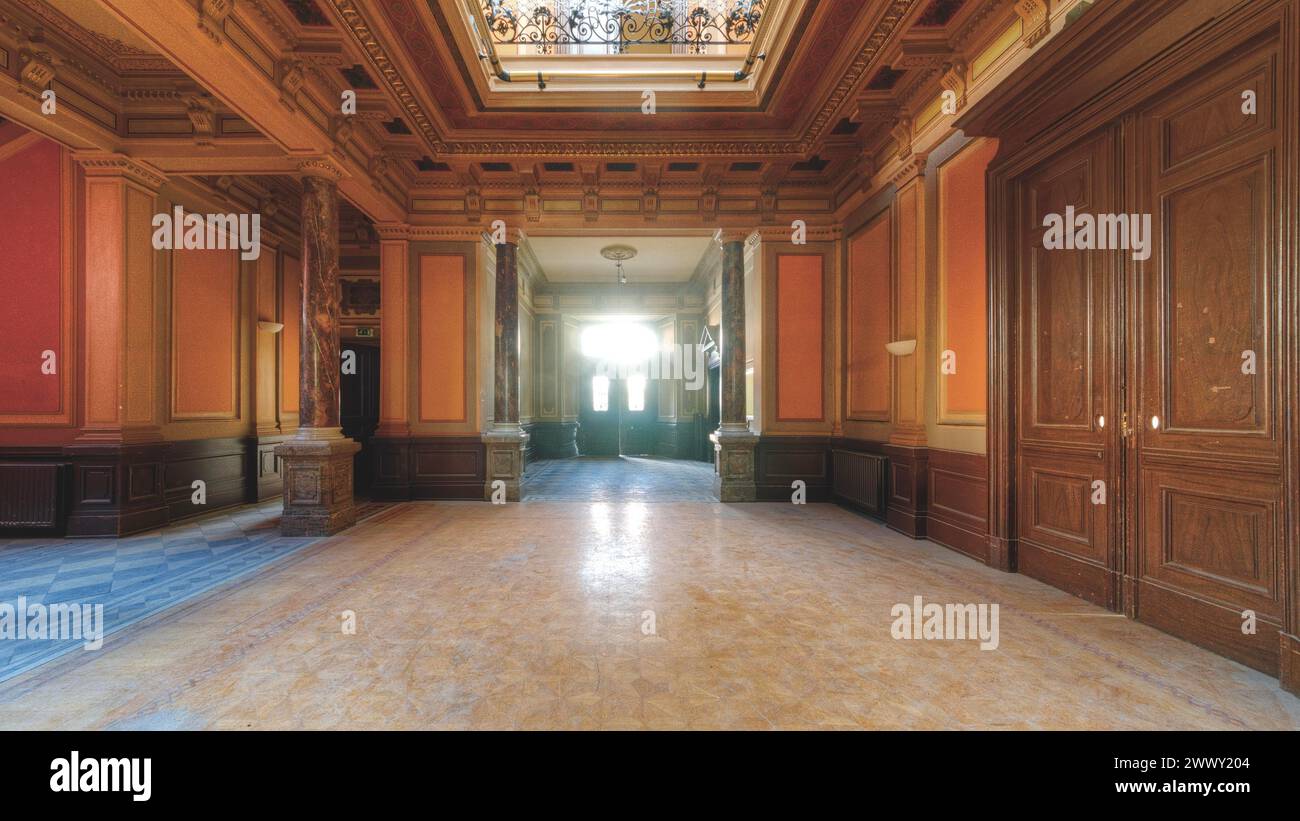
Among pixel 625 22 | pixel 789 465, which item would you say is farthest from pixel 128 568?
pixel 625 22

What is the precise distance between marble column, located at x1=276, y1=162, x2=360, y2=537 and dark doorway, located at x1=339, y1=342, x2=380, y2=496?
10.3 feet

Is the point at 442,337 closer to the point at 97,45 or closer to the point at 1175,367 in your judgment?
the point at 97,45

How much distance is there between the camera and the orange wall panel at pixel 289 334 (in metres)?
7.83

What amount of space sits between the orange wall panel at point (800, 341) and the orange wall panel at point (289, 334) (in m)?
6.86

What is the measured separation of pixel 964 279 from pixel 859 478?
2554 millimetres

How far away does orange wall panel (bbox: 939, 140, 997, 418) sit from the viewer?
4516mm

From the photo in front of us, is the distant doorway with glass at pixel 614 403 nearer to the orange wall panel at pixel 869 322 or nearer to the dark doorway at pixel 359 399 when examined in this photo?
the dark doorway at pixel 359 399

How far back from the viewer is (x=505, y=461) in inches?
288

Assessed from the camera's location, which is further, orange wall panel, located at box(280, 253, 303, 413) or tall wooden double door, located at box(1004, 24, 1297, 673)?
orange wall panel, located at box(280, 253, 303, 413)

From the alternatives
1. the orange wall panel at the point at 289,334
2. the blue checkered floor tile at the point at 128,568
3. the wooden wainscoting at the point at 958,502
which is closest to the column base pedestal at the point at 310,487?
the blue checkered floor tile at the point at 128,568

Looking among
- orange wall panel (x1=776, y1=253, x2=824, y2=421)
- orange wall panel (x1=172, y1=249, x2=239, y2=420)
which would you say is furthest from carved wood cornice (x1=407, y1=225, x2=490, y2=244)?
orange wall panel (x1=776, y1=253, x2=824, y2=421)

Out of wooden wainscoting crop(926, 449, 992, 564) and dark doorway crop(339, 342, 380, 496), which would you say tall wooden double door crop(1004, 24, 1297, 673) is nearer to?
wooden wainscoting crop(926, 449, 992, 564)

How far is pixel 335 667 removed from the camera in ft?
8.28
